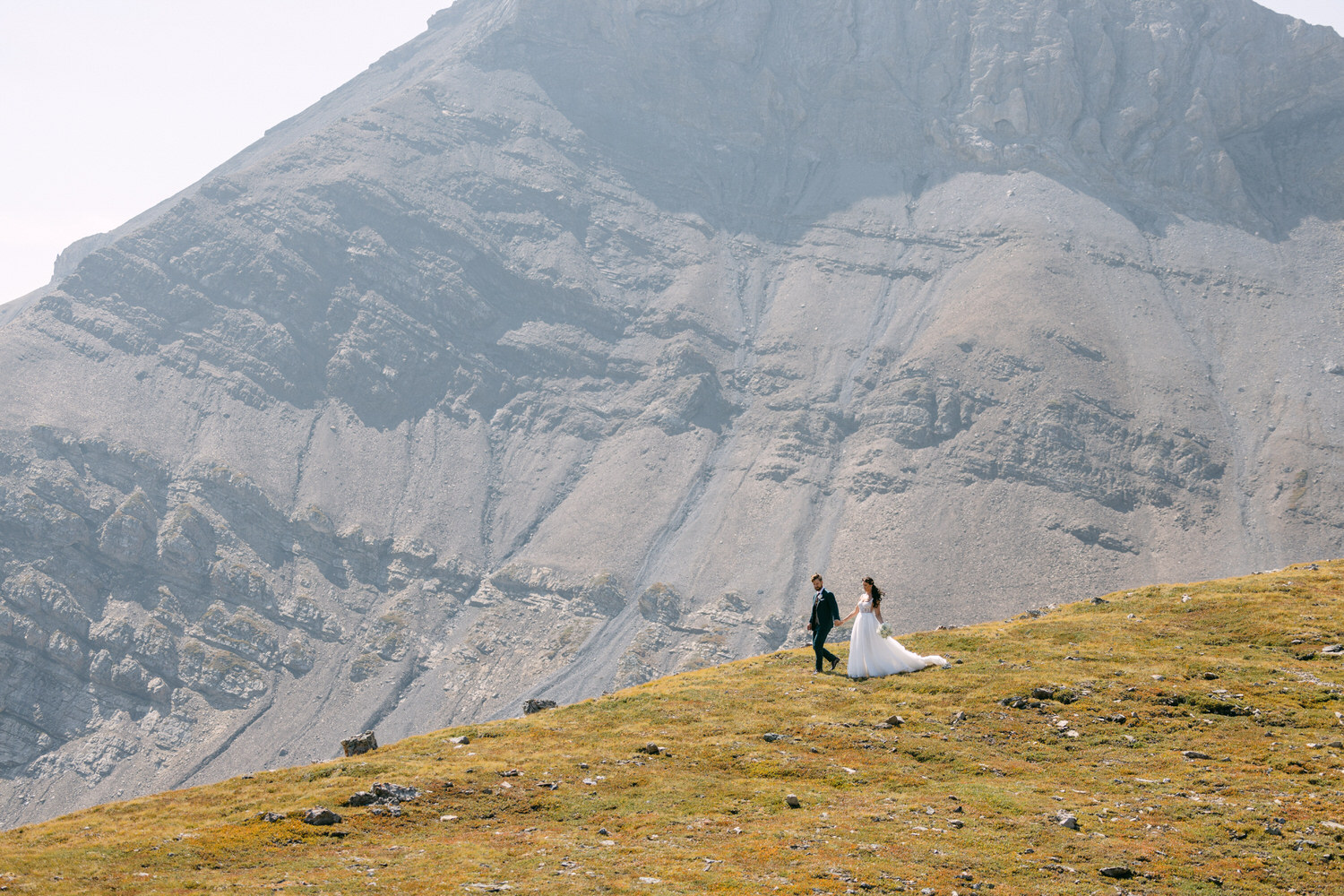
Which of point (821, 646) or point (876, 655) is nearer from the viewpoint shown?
point (876, 655)

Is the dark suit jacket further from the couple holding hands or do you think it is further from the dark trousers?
the dark trousers

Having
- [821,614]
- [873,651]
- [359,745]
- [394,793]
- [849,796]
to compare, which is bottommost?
[359,745]

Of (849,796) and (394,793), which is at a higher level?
(849,796)

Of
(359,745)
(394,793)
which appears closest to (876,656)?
(394,793)

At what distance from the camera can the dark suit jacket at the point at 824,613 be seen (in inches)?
1256

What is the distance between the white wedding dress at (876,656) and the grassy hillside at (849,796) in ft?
2.39

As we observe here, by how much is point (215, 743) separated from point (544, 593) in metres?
63.9

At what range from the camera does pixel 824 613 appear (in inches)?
1276

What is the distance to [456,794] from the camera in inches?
960

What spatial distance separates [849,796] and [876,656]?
10629mm

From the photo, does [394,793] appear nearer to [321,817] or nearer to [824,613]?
[321,817]

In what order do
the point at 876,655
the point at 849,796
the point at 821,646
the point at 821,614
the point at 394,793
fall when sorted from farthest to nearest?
1. the point at 821,646
2. the point at 876,655
3. the point at 821,614
4. the point at 394,793
5. the point at 849,796

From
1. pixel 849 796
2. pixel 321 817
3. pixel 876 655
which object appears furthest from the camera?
pixel 876 655

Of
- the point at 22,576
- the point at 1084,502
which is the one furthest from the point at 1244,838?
the point at 22,576
